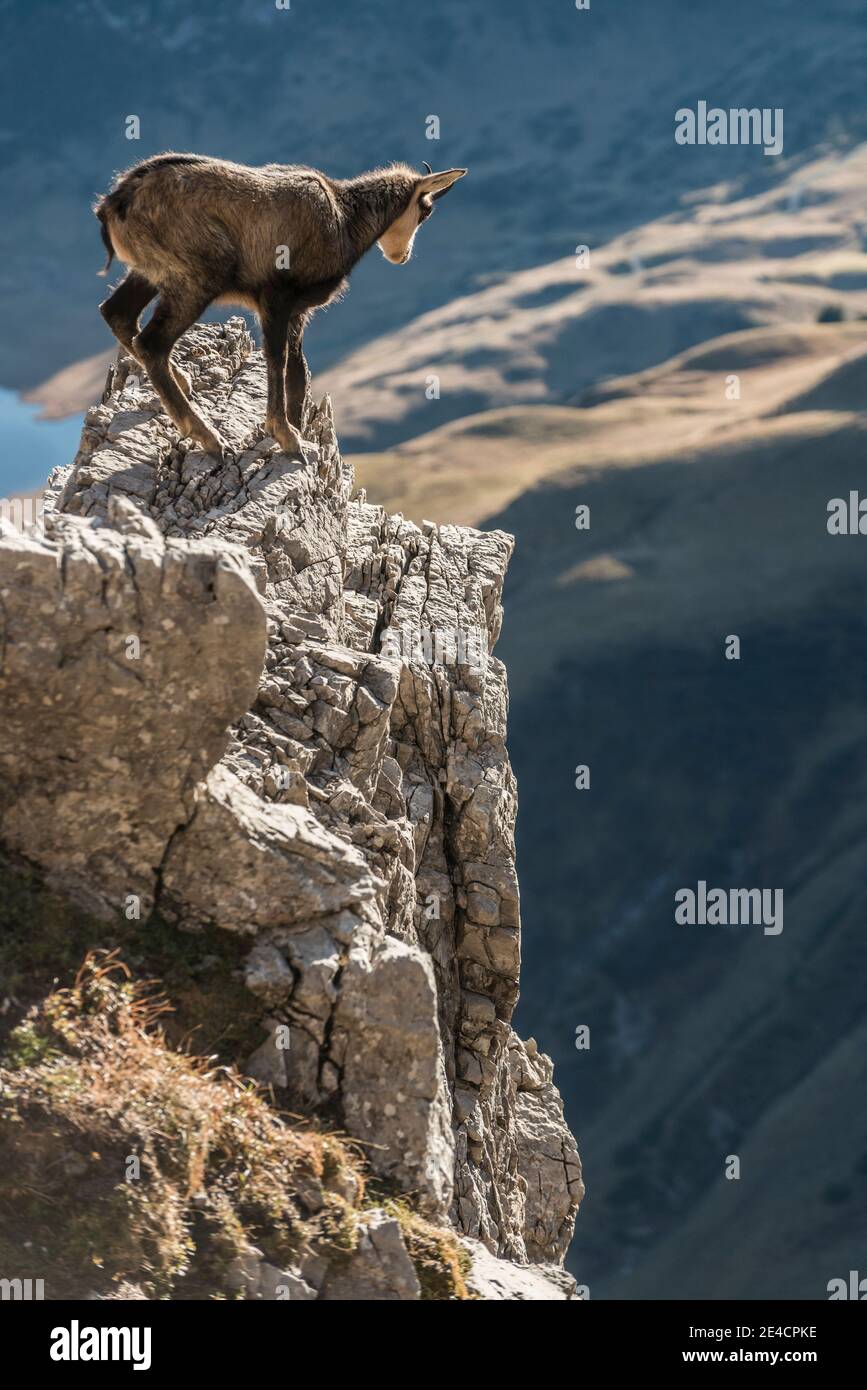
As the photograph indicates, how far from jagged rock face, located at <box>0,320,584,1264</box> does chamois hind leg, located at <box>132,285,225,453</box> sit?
0.52 meters

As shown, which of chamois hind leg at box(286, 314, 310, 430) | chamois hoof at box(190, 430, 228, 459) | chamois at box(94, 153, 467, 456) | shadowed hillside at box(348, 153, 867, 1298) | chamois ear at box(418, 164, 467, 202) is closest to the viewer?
chamois at box(94, 153, 467, 456)

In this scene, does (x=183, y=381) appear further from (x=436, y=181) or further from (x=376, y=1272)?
(x=376, y=1272)

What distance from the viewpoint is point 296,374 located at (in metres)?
22.1

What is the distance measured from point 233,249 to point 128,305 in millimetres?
1568

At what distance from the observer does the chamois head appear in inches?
885

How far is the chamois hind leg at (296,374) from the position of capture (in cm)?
2136

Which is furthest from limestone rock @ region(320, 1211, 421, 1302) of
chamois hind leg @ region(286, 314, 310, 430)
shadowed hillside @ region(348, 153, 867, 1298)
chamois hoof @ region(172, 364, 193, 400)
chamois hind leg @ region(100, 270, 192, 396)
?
shadowed hillside @ region(348, 153, 867, 1298)

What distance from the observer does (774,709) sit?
189500 mm

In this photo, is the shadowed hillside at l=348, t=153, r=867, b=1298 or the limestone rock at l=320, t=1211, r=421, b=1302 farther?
the shadowed hillside at l=348, t=153, r=867, b=1298

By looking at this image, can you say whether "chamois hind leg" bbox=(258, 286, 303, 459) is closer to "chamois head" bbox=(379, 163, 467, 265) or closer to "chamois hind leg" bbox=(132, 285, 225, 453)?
"chamois hind leg" bbox=(132, 285, 225, 453)
